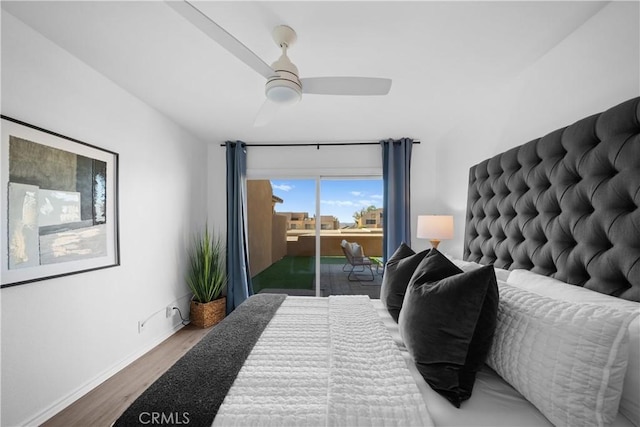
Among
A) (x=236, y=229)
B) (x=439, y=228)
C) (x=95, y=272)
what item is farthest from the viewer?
(x=236, y=229)

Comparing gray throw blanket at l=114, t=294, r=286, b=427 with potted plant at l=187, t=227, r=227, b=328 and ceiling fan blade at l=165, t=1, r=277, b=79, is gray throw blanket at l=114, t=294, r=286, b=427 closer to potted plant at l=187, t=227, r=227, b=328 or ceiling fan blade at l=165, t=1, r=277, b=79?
ceiling fan blade at l=165, t=1, r=277, b=79

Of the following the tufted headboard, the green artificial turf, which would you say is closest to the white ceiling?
the tufted headboard

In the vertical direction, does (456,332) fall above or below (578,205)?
below

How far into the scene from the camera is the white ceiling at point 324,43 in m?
1.48

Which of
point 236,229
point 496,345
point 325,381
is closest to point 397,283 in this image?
point 496,345

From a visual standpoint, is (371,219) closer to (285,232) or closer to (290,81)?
(285,232)

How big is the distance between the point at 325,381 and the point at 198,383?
462mm

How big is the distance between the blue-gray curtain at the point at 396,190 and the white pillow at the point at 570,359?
2758 millimetres

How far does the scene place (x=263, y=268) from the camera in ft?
13.7

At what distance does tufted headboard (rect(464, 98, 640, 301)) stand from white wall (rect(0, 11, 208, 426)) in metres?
2.90

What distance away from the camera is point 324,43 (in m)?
1.75

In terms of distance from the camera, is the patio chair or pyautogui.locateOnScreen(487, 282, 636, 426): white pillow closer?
pyautogui.locateOnScreen(487, 282, 636, 426): white pillow

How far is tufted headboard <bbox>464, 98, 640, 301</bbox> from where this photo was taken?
3.60 feet

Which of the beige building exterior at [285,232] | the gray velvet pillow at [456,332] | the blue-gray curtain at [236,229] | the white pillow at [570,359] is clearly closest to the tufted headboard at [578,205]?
the white pillow at [570,359]
